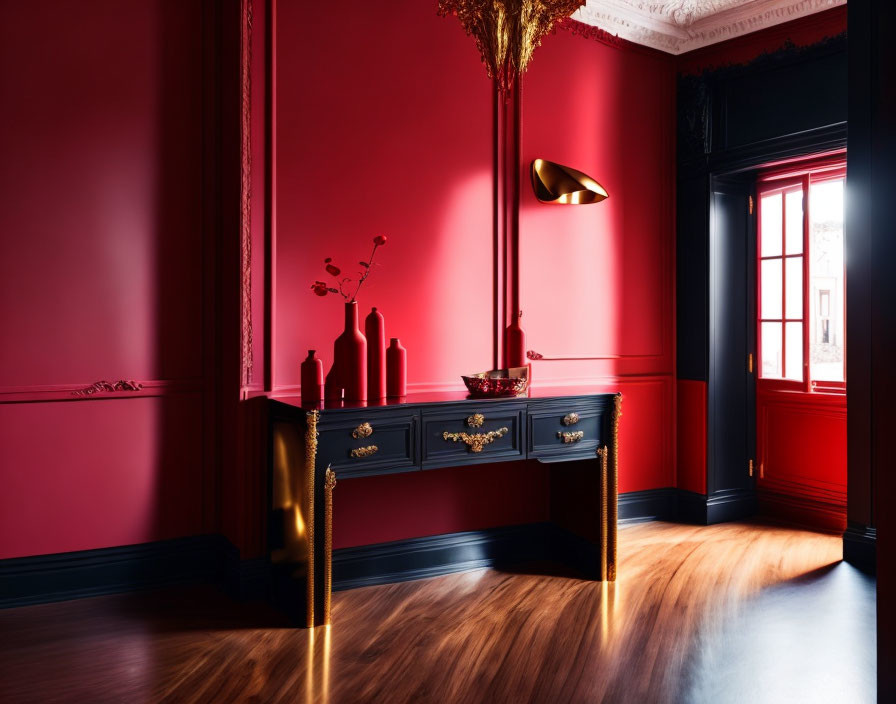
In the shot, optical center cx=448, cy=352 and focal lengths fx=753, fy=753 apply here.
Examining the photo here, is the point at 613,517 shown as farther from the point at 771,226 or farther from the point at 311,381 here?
the point at 771,226

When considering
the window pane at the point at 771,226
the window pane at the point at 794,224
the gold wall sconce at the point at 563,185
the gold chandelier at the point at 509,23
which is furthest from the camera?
the window pane at the point at 771,226

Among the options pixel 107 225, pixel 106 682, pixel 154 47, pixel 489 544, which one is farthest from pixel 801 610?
pixel 154 47

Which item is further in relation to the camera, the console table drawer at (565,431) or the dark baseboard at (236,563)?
the console table drawer at (565,431)

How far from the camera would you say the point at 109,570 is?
10.5 ft

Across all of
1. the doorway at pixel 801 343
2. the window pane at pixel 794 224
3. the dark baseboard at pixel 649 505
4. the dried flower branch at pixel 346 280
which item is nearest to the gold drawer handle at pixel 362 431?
the dried flower branch at pixel 346 280

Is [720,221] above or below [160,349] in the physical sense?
above

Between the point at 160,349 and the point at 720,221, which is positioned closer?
the point at 160,349

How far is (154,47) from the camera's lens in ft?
10.7

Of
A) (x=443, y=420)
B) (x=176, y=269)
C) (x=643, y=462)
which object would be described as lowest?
(x=643, y=462)

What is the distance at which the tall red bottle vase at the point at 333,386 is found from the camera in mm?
3104

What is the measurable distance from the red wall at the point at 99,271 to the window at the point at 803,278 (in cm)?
338

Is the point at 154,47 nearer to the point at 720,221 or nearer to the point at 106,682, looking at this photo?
the point at 106,682

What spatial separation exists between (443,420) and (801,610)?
1.64 m

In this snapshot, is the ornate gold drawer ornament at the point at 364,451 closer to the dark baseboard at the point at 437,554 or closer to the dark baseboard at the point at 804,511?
the dark baseboard at the point at 437,554
